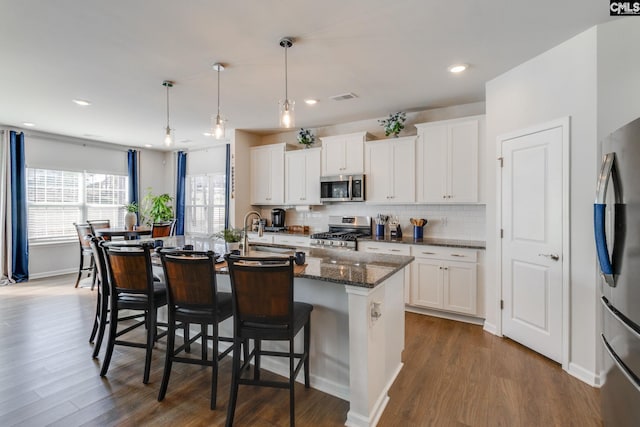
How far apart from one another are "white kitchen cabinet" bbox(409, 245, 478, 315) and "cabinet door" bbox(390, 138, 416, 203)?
2.51 feet

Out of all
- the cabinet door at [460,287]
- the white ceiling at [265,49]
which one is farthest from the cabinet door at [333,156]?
the cabinet door at [460,287]

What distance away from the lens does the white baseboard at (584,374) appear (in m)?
2.37

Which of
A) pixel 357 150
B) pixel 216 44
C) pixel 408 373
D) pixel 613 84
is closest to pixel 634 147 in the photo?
pixel 613 84

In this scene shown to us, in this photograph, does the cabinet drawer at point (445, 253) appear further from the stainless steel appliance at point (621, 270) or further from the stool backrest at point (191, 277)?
the stool backrest at point (191, 277)

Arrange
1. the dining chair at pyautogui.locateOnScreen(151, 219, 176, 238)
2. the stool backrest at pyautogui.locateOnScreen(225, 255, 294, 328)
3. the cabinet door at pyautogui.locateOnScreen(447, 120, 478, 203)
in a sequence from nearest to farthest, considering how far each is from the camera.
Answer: the stool backrest at pyautogui.locateOnScreen(225, 255, 294, 328)
the cabinet door at pyautogui.locateOnScreen(447, 120, 478, 203)
the dining chair at pyautogui.locateOnScreen(151, 219, 176, 238)

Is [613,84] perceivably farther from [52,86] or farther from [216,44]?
[52,86]

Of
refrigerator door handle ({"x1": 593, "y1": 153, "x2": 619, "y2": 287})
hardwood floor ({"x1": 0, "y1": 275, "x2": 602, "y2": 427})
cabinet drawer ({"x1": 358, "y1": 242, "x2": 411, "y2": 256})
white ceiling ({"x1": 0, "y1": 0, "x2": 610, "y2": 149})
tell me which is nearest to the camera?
refrigerator door handle ({"x1": 593, "y1": 153, "x2": 619, "y2": 287})

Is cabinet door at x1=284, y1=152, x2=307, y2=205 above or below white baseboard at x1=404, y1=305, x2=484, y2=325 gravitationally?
above

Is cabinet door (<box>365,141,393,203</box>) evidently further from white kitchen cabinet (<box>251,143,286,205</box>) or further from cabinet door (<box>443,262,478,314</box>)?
white kitchen cabinet (<box>251,143,286,205</box>)

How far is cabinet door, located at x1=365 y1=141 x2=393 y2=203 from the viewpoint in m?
4.41

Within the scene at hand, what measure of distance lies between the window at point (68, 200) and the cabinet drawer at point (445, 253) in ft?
21.6

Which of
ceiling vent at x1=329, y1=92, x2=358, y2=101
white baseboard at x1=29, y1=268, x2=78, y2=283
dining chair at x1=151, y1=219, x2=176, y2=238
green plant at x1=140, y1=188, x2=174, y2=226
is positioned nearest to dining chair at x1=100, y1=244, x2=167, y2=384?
dining chair at x1=151, y1=219, x2=176, y2=238

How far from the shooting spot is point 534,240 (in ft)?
9.59

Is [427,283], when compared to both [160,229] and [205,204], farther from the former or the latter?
[205,204]
